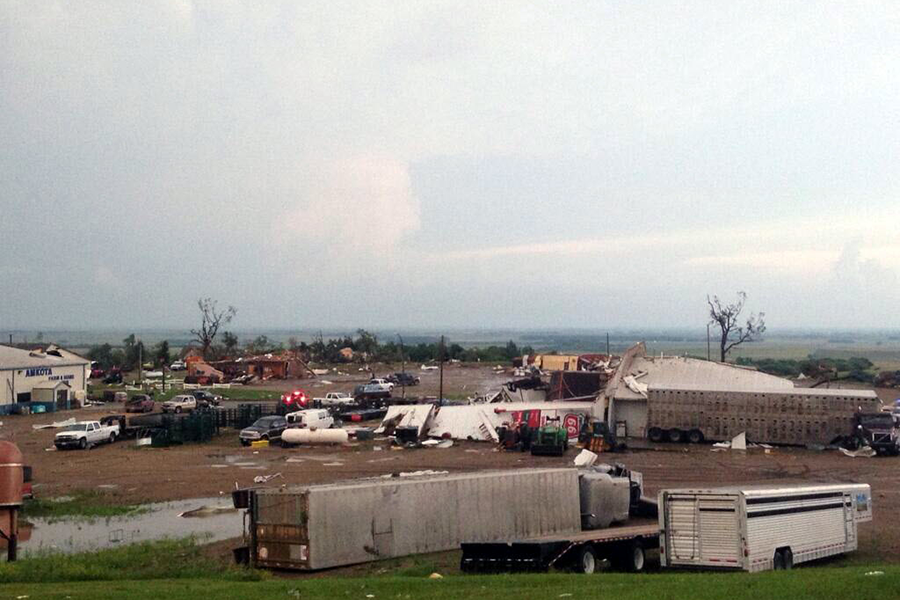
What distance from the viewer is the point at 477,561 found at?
1875 cm

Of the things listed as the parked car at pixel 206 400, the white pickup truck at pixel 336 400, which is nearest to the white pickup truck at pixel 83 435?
the parked car at pixel 206 400

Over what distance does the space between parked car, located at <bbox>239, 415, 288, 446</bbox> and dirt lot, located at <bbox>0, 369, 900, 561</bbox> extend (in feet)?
2.18

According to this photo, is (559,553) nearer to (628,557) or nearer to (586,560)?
(586,560)

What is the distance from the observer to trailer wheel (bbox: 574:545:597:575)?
18.4 metres

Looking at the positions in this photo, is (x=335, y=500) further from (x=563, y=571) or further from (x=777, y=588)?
(x=777, y=588)

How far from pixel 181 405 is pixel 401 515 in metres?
42.8

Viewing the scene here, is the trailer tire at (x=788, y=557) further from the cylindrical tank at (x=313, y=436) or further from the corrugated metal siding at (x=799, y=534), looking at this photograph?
the cylindrical tank at (x=313, y=436)

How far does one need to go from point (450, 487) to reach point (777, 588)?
9.37 metres

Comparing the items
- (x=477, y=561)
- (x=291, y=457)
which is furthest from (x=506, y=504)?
(x=291, y=457)

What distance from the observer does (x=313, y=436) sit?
147 feet

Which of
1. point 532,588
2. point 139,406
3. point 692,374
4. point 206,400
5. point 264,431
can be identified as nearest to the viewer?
point 532,588

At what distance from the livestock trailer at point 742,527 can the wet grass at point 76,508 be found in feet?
56.5

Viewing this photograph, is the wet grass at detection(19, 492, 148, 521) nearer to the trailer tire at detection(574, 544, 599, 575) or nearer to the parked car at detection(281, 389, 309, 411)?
the trailer tire at detection(574, 544, 599, 575)

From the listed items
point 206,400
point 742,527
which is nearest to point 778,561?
point 742,527
